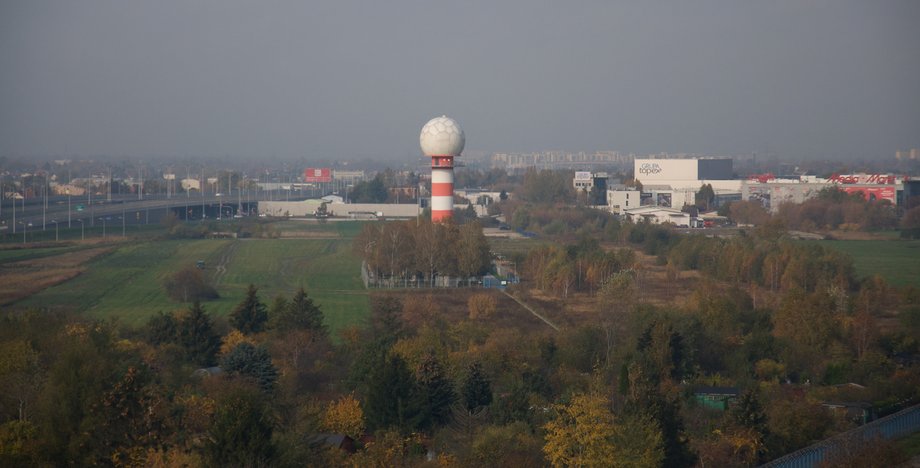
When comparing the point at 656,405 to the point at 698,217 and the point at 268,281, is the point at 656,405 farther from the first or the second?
the point at 698,217

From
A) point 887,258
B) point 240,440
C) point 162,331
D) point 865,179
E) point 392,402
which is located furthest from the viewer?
point 865,179

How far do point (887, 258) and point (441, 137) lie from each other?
15.3 m

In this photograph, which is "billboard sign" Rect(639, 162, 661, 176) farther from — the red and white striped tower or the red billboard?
the red billboard

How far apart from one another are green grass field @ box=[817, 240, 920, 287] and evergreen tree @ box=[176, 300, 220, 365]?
18610 mm

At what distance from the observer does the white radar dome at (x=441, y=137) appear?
38531 mm

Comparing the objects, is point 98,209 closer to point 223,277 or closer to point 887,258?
point 223,277

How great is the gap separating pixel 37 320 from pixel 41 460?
7223 millimetres

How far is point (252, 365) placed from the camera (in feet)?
54.9

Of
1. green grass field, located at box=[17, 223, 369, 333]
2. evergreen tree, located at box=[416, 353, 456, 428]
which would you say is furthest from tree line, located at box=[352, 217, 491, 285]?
evergreen tree, located at box=[416, 353, 456, 428]

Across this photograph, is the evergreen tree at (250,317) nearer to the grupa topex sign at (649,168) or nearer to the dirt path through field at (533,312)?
the dirt path through field at (533,312)

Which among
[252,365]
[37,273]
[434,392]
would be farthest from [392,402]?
[37,273]

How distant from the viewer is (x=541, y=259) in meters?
32.0

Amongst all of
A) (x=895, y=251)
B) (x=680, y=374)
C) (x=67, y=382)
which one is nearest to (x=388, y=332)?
(x=680, y=374)

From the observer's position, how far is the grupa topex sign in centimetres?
6844
